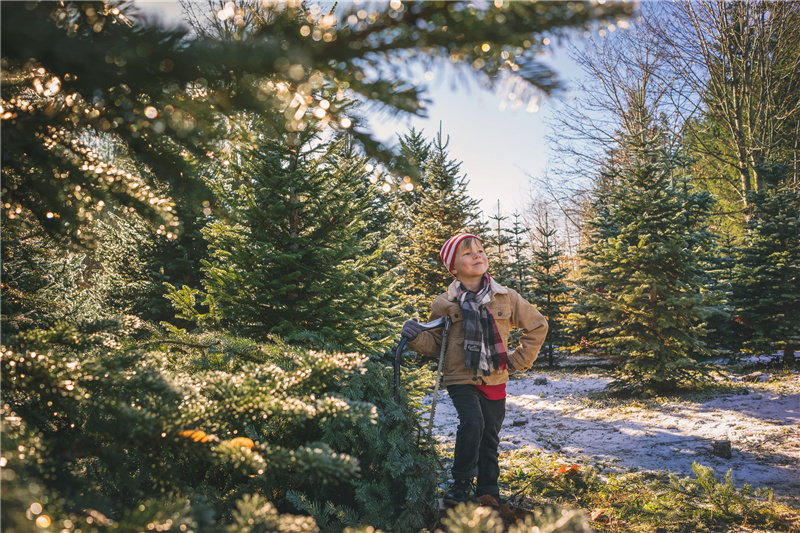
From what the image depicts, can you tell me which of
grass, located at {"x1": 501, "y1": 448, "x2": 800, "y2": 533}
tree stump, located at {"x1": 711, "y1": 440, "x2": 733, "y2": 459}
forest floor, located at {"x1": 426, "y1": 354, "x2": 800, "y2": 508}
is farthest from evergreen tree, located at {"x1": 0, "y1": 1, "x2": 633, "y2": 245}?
tree stump, located at {"x1": 711, "y1": 440, "x2": 733, "y2": 459}

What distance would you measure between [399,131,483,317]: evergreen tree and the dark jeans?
6393 millimetres

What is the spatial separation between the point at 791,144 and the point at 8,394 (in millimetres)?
21904

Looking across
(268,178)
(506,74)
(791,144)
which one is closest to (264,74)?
(506,74)

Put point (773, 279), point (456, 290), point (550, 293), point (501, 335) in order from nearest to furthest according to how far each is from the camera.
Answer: point (501, 335) → point (456, 290) → point (773, 279) → point (550, 293)

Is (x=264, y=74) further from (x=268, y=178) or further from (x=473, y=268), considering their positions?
(x=268, y=178)

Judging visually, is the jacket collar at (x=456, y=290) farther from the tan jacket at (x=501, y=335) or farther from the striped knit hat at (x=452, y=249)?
the striped knit hat at (x=452, y=249)

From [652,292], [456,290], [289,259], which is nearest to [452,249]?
[456,290]

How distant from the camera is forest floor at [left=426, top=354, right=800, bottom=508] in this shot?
3.92 metres

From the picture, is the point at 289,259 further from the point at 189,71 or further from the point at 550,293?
the point at 550,293

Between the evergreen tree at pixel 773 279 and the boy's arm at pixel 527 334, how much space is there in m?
8.19

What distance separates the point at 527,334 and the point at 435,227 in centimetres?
732

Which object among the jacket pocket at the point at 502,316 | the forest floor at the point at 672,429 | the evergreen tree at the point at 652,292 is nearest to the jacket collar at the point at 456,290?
the jacket pocket at the point at 502,316

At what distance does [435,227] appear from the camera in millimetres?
10773

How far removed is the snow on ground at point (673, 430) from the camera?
3.92m
